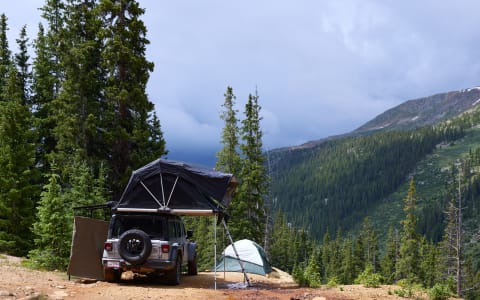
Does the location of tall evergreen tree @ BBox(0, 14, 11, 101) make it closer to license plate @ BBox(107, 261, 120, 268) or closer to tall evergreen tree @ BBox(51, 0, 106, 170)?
tall evergreen tree @ BBox(51, 0, 106, 170)

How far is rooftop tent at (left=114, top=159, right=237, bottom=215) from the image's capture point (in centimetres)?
1438

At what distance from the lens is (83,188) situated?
60.2ft

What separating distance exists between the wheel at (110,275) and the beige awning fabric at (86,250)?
2.10 feet

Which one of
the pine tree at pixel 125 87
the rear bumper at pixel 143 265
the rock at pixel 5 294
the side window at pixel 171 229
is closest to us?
the rock at pixel 5 294

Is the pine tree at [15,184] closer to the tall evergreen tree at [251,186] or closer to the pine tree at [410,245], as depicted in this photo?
the tall evergreen tree at [251,186]

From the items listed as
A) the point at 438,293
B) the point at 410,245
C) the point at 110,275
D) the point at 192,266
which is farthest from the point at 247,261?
the point at 410,245

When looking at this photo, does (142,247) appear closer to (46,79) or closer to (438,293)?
(438,293)

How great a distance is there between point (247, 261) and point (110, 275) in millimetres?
9693

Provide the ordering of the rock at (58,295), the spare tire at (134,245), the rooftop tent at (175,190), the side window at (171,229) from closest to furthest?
the rock at (58,295) → the spare tire at (134,245) → the side window at (171,229) → the rooftop tent at (175,190)

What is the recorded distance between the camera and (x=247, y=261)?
72.7 feet

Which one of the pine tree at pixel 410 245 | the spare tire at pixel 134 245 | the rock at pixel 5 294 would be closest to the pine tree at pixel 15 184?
the spare tire at pixel 134 245

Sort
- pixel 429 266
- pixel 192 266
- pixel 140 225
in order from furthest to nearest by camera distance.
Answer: pixel 429 266
pixel 192 266
pixel 140 225

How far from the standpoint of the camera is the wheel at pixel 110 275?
13578 mm

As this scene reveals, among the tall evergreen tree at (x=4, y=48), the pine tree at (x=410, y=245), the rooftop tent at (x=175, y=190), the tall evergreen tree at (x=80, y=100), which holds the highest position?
the tall evergreen tree at (x=4, y=48)
